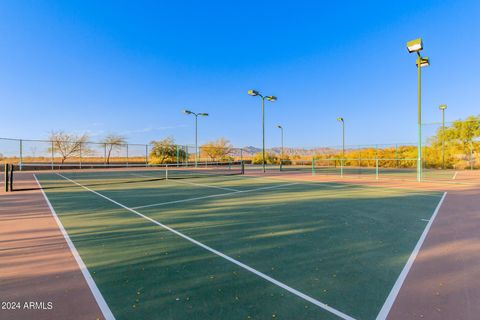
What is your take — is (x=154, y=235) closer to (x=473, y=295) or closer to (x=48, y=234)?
(x=48, y=234)

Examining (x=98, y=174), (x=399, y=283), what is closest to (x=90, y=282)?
(x=399, y=283)

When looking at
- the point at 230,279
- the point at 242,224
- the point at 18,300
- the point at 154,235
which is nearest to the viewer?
the point at 18,300

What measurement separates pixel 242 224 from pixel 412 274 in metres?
3.32

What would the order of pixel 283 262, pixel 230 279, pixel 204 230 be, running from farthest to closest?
pixel 204 230, pixel 283 262, pixel 230 279

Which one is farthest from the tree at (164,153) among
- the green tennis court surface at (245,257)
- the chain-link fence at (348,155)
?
the green tennis court surface at (245,257)

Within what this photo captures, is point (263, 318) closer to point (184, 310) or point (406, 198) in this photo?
point (184, 310)

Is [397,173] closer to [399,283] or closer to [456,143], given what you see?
[456,143]

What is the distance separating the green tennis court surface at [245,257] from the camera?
8.45ft

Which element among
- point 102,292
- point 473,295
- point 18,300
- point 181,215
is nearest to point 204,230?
point 181,215

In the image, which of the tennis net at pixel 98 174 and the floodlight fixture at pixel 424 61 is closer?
the floodlight fixture at pixel 424 61

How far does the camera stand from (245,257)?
12.5ft

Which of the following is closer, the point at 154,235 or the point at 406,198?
the point at 154,235

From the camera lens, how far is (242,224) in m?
5.68

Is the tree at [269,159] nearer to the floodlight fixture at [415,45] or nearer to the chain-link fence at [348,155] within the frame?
the chain-link fence at [348,155]
